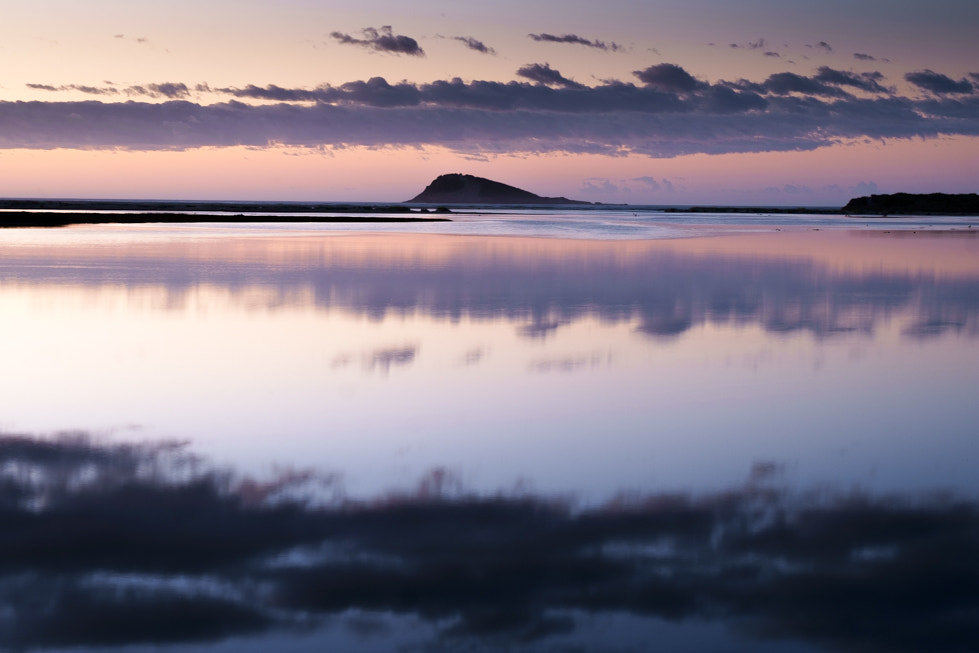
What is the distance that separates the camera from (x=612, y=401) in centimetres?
1113

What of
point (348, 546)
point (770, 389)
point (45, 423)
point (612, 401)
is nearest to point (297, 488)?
point (348, 546)

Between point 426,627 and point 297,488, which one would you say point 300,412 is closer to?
point 297,488

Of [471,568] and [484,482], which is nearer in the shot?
[471,568]

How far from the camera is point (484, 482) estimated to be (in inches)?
305

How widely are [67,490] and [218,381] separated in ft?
15.5

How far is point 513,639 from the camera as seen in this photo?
5031mm

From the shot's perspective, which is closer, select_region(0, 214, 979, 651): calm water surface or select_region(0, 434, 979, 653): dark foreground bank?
select_region(0, 434, 979, 653): dark foreground bank

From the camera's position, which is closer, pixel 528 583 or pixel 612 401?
pixel 528 583

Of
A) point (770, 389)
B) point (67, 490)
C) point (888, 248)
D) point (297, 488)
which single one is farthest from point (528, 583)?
point (888, 248)

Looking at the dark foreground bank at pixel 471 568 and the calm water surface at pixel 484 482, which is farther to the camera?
the calm water surface at pixel 484 482

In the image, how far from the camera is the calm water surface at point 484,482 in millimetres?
5301

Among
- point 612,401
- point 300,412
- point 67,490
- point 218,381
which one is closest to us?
point 67,490

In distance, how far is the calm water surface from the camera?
530cm

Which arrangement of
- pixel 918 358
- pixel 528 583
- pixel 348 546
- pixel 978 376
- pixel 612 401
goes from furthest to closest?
1. pixel 918 358
2. pixel 978 376
3. pixel 612 401
4. pixel 348 546
5. pixel 528 583
